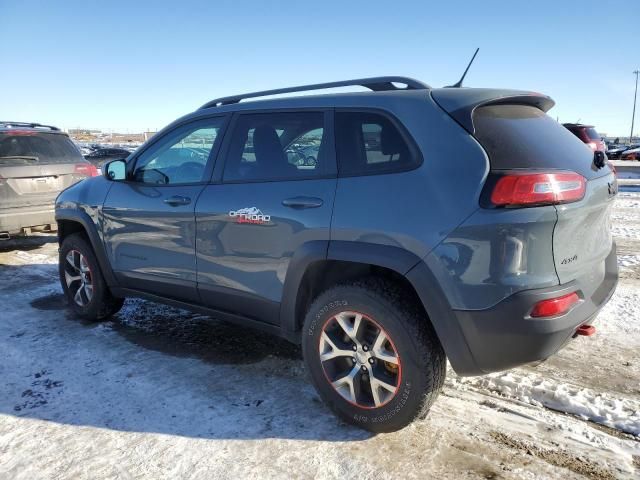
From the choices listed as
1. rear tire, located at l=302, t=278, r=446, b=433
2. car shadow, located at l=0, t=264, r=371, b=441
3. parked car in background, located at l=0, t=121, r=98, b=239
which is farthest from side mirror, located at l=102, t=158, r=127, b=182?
parked car in background, located at l=0, t=121, r=98, b=239

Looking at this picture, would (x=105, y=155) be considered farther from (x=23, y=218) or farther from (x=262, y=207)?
(x=262, y=207)

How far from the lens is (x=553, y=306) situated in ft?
7.66

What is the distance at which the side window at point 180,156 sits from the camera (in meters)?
3.60

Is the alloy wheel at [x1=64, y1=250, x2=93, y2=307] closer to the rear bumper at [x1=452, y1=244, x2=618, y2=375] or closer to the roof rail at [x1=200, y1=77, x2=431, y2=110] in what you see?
the roof rail at [x1=200, y1=77, x2=431, y2=110]

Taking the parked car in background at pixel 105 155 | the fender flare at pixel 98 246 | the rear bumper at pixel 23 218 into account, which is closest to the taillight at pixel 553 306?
the fender flare at pixel 98 246

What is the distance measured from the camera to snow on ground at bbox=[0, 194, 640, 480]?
2.50m

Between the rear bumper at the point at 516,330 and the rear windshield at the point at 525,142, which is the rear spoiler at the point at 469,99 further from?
the rear bumper at the point at 516,330

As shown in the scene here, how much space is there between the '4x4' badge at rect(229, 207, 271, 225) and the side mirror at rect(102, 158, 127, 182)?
137 centimetres

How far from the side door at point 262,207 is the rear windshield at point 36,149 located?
4883 mm

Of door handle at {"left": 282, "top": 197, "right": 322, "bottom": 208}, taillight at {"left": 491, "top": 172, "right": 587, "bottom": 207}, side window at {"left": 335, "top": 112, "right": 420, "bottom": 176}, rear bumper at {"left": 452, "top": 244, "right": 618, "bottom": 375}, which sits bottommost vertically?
rear bumper at {"left": 452, "top": 244, "right": 618, "bottom": 375}

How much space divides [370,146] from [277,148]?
2.39 feet

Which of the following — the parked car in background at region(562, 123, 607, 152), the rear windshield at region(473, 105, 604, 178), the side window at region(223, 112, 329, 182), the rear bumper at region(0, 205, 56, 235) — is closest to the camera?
the rear windshield at region(473, 105, 604, 178)

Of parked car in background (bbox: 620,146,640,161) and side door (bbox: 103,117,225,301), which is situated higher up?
side door (bbox: 103,117,225,301)

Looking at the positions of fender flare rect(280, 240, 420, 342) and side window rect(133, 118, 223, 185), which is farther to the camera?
side window rect(133, 118, 223, 185)
